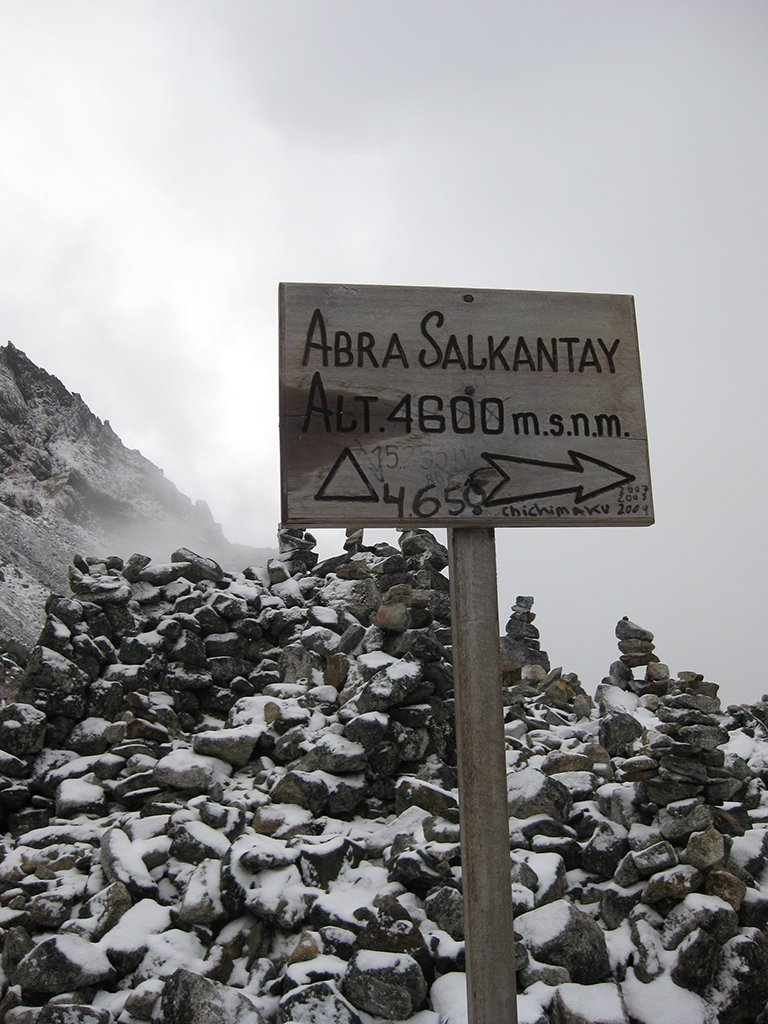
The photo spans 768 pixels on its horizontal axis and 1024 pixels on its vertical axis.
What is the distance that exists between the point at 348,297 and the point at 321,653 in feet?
26.4

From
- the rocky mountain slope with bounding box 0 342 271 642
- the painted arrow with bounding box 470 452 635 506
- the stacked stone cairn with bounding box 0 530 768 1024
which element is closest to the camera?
the painted arrow with bounding box 470 452 635 506

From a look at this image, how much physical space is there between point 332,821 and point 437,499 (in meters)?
5.86

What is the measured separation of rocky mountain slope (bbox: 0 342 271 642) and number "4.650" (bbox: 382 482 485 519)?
1418 centimetres

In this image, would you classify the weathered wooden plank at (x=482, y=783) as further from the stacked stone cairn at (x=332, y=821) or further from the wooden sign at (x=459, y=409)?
the stacked stone cairn at (x=332, y=821)

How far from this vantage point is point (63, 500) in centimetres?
2219

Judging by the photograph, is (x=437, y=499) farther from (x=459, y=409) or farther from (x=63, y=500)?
(x=63, y=500)

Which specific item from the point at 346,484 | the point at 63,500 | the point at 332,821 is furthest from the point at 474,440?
the point at 63,500

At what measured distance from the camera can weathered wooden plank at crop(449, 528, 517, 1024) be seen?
274 centimetres

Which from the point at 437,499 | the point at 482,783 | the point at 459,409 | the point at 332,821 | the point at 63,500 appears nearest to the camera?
the point at 482,783

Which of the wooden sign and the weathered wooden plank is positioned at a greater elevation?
the wooden sign

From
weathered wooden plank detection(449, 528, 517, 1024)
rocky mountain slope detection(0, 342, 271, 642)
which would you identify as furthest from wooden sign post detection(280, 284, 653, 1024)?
rocky mountain slope detection(0, 342, 271, 642)

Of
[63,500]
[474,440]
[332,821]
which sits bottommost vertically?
[332,821]

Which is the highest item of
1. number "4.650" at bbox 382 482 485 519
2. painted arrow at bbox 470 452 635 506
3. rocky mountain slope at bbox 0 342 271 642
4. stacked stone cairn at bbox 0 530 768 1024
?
rocky mountain slope at bbox 0 342 271 642

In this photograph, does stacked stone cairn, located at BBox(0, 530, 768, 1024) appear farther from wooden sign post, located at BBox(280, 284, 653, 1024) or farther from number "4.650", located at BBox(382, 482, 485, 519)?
number "4.650", located at BBox(382, 482, 485, 519)
